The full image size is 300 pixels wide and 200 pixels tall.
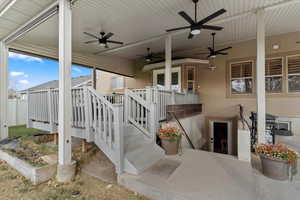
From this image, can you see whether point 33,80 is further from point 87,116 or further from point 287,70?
point 287,70

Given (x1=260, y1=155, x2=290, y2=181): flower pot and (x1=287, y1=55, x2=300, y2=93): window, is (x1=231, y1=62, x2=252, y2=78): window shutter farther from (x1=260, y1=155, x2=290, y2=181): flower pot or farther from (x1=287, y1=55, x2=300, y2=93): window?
(x1=260, y1=155, x2=290, y2=181): flower pot

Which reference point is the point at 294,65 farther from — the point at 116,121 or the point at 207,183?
the point at 116,121

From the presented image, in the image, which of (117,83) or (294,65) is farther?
(117,83)

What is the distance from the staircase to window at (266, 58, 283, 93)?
185 inches

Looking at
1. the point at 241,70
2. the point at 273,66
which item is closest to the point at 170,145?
the point at 241,70

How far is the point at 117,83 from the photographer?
1096 centimetres

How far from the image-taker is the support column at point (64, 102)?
287 cm

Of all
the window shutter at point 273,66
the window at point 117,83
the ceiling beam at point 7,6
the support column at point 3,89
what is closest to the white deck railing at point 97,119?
the ceiling beam at point 7,6

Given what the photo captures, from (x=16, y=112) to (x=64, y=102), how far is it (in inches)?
312

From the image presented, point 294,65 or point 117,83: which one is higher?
point 294,65

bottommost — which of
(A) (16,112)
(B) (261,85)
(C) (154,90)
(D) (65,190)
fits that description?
(D) (65,190)

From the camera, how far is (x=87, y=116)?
10.7 ft

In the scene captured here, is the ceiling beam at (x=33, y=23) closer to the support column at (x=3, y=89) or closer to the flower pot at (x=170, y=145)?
the support column at (x=3, y=89)

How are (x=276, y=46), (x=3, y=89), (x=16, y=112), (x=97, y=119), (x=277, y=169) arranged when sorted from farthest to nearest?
1. (x=16, y=112)
2. (x=276, y=46)
3. (x=3, y=89)
4. (x=97, y=119)
5. (x=277, y=169)
